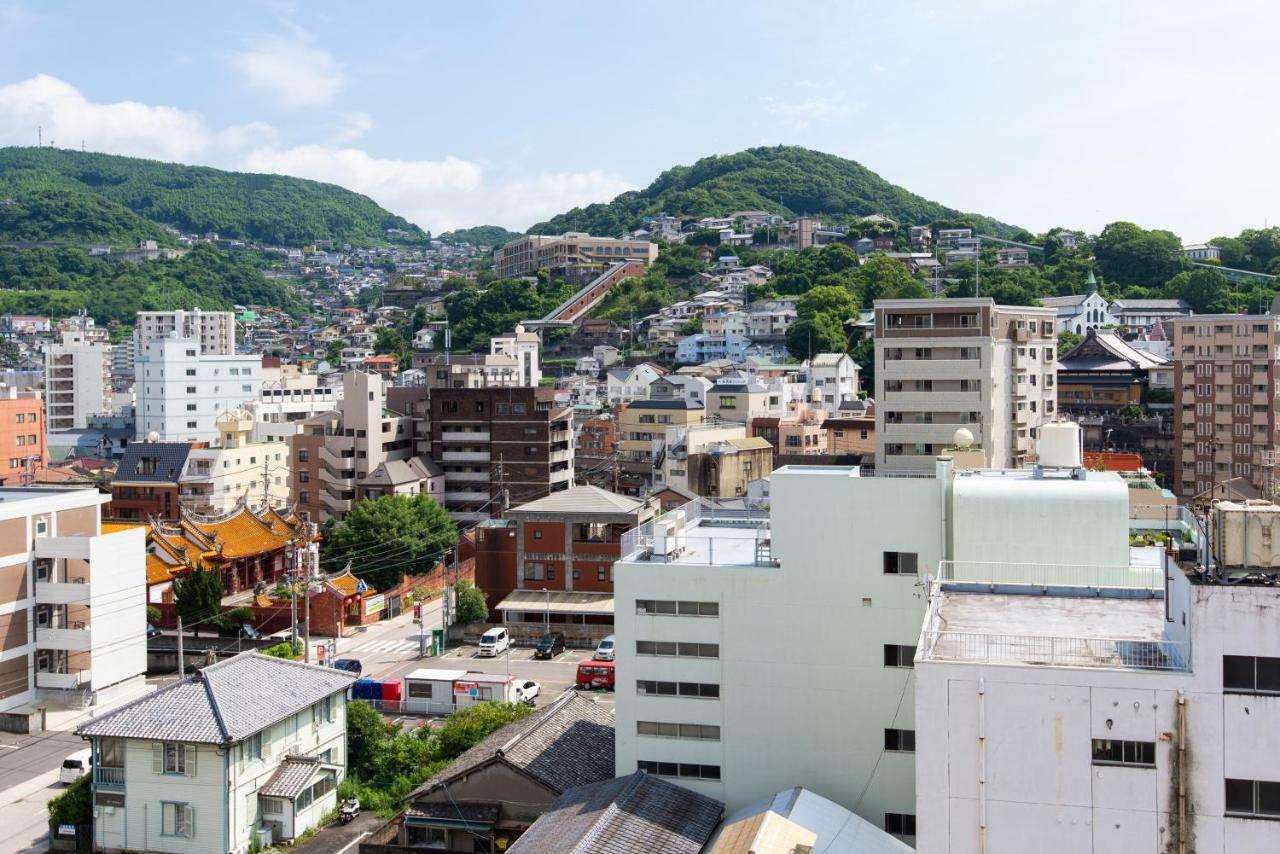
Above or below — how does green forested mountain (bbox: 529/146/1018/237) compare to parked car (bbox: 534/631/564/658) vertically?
above

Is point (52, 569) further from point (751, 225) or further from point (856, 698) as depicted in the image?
point (751, 225)

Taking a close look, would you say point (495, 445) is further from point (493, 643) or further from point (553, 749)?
point (553, 749)

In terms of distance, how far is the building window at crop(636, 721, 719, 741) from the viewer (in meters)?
18.4

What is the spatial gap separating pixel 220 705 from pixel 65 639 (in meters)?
10.6

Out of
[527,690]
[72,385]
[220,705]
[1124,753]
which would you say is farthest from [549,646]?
[72,385]

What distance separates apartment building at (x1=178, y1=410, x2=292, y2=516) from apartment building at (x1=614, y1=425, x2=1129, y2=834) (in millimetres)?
37467

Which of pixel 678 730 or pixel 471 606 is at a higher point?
pixel 678 730

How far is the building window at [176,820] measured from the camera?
20.2 m

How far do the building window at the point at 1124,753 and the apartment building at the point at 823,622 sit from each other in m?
5.94

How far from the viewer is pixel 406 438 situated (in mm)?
52938

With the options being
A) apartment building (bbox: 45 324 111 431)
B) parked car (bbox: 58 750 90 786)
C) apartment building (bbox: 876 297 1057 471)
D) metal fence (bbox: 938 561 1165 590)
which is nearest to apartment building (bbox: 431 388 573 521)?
apartment building (bbox: 876 297 1057 471)

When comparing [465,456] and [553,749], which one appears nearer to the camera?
[553,749]

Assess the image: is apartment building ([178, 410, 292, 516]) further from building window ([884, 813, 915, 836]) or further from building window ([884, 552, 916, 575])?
building window ([884, 813, 915, 836])

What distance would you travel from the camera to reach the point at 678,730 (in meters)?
18.5
